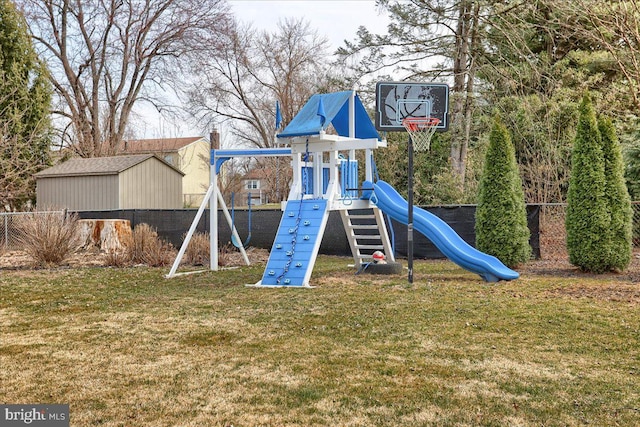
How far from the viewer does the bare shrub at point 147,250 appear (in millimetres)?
12777

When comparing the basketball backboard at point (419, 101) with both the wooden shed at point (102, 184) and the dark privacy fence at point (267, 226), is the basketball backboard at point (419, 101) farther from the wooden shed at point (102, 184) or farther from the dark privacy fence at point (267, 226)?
the wooden shed at point (102, 184)

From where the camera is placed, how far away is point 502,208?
11.6 m

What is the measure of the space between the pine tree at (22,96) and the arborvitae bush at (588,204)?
16.3 meters

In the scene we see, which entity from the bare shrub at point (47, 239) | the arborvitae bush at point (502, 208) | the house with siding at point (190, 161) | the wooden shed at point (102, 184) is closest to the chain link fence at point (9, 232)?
the bare shrub at point (47, 239)

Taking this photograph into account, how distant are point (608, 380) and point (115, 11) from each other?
2476 cm

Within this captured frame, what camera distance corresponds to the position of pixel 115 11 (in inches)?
995

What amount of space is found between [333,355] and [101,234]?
36.3 feet

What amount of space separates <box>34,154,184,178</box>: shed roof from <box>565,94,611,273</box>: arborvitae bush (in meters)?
13.3

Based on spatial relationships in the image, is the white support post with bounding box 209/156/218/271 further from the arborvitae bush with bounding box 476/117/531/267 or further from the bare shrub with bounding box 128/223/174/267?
the arborvitae bush with bounding box 476/117/531/267

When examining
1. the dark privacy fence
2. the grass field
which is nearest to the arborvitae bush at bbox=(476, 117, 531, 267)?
the dark privacy fence

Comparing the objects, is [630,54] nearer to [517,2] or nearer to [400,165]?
[517,2]

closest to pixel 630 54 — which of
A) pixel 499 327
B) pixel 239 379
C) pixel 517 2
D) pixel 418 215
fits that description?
pixel 517 2

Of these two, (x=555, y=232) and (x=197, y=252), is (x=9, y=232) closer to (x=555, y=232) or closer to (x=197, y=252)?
(x=197, y=252)

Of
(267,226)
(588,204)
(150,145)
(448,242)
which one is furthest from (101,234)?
(150,145)
